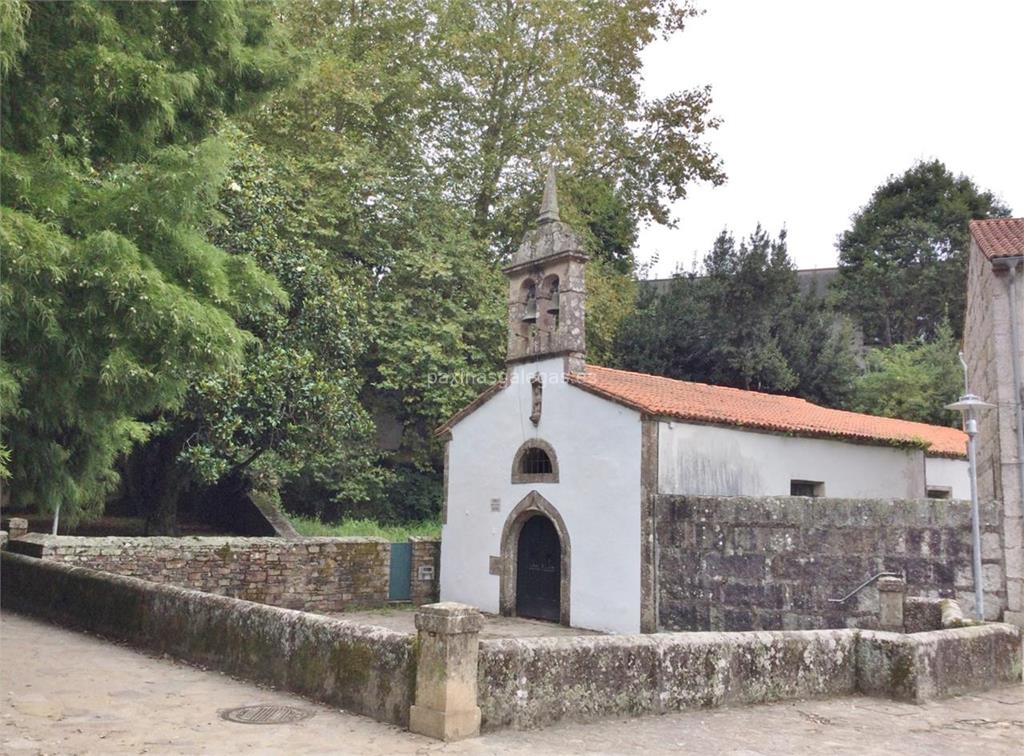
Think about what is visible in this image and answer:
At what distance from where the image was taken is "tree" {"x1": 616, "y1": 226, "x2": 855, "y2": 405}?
26.5m

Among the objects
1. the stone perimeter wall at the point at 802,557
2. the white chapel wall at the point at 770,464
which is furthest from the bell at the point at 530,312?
the stone perimeter wall at the point at 802,557

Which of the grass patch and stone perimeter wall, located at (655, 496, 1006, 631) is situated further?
→ the grass patch

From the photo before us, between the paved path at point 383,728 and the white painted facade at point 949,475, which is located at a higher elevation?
the white painted facade at point 949,475

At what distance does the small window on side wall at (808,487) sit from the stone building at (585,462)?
0.08ft

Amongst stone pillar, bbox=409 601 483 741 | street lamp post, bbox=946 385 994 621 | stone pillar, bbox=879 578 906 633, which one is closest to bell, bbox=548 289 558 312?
street lamp post, bbox=946 385 994 621

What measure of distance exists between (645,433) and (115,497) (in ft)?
A: 47.3

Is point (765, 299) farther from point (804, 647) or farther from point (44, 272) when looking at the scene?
point (44, 272)

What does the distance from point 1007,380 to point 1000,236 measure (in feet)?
6.85

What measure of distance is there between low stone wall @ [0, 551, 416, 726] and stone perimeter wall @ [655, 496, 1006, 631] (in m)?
7.22

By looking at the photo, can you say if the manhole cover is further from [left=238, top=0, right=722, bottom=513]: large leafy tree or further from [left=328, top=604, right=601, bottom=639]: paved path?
[left=238, top=0, right=722, bottom=513]: large leafy tree

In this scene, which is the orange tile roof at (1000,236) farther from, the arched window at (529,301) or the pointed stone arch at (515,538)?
the pointed stone arch at (515,538)

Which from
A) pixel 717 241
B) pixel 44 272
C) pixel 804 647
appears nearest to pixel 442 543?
pixel 804 647

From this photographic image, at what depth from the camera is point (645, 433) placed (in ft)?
46.0

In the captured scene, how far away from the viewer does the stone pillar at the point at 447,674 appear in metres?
5.86
